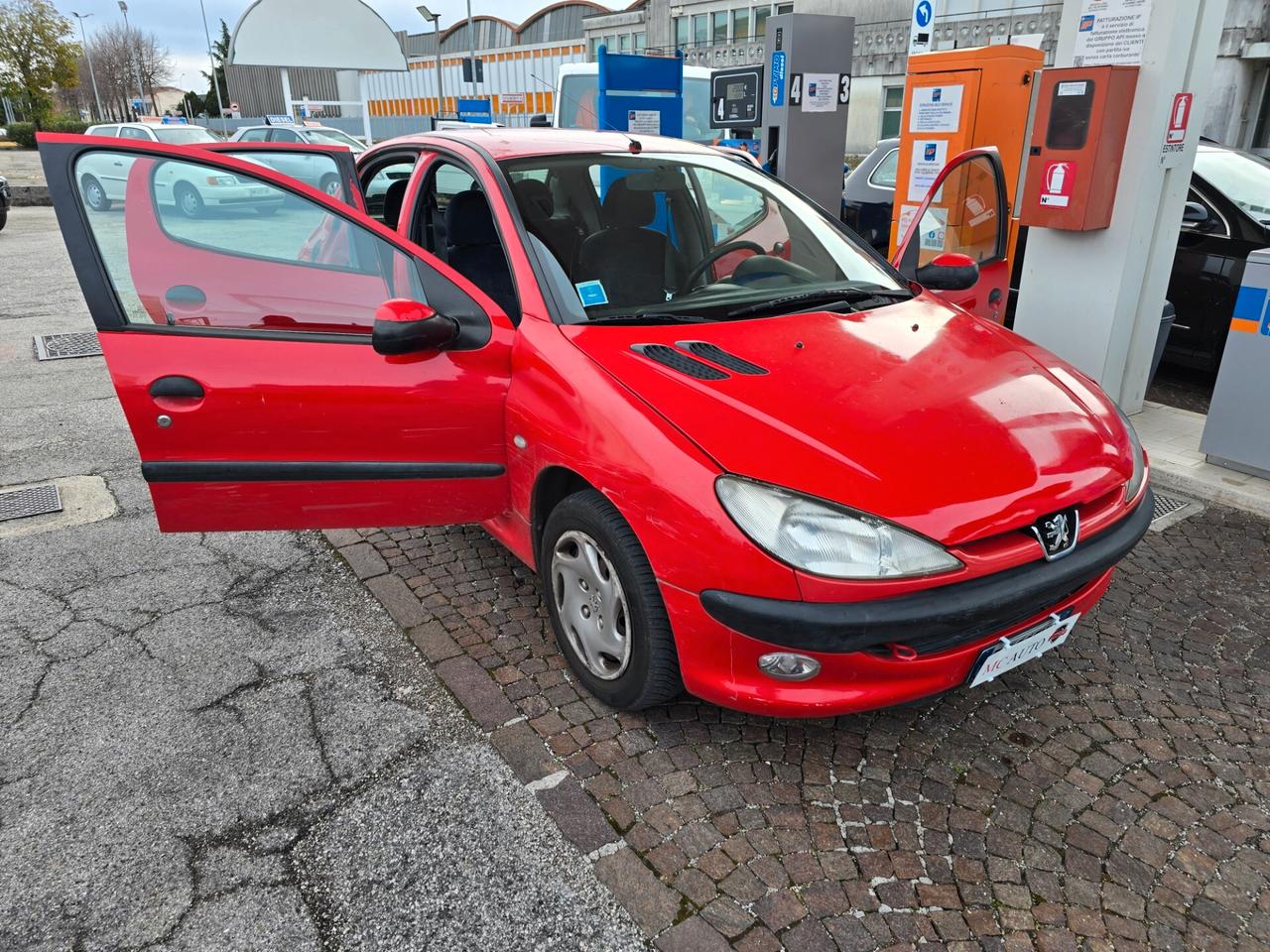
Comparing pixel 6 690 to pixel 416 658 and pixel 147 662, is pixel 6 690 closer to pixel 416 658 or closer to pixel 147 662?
pixel 147 662

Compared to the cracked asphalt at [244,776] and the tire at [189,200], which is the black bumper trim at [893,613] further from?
the tire at [189,200]

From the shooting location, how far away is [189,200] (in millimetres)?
3174

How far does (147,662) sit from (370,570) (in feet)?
3.04

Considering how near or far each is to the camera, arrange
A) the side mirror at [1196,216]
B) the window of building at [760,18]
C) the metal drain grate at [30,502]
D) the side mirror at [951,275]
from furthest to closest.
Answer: the window of building at [760,18] → the side mirror at [1196,216] → the metal drain grate at [30,502] → the side mirror at [951,275]

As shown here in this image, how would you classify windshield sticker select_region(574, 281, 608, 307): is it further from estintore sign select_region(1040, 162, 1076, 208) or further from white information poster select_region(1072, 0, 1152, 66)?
white information poster select_region(1072, 0, 1152, 66)

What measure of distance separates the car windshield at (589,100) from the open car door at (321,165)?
32.8ft

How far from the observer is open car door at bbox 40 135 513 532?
2932 millimetres

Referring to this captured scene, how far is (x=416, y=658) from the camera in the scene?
3.22 metres

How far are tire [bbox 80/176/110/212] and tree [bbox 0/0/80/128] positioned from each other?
54.7m

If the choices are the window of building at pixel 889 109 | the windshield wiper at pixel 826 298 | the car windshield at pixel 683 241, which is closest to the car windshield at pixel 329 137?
the car windshield at pixel 683 241

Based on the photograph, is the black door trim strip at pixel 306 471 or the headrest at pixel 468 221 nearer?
the black door trim strip at pixel 306 471

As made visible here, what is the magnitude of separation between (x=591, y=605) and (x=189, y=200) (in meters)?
2.02

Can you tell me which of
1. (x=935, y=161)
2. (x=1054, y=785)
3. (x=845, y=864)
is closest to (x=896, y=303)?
(x=1054, y=785)

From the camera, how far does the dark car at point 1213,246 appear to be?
19.2 ft
